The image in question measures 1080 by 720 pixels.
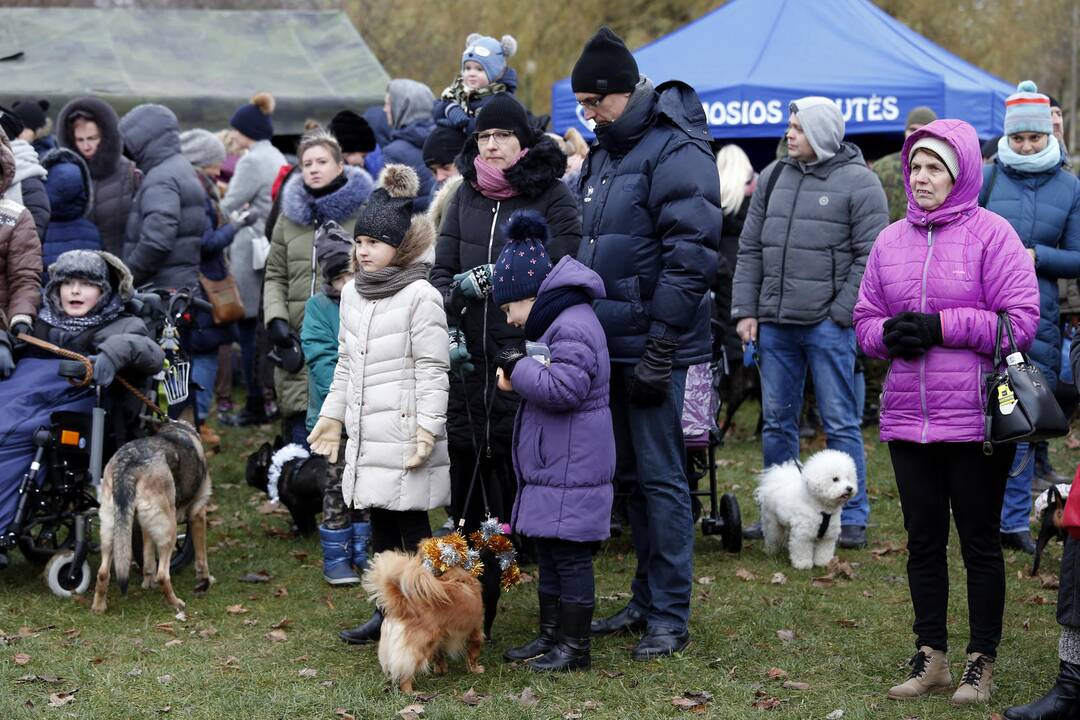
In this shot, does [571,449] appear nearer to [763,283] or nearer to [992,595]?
[992,595]

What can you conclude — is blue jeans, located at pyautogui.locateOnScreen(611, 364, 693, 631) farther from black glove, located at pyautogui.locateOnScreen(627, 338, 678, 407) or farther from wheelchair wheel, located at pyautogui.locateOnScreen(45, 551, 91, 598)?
wheelchair wheel, located at pyautogui.locateOnScreen(45, 551, 91, 598)

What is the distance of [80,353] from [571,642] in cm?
309

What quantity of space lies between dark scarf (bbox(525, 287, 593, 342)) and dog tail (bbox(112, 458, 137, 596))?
2.28m

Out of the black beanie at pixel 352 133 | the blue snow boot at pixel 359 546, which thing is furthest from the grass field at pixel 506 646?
the black beanie at pixel 352 133

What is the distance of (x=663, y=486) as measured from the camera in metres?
5.48

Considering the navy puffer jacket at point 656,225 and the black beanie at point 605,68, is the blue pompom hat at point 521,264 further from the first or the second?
the black beanie at point 605,68

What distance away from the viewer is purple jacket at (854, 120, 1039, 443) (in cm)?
462

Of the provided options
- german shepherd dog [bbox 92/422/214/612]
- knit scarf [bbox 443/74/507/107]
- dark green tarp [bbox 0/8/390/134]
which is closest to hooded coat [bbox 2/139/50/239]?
german shepherd dog [bbox 92/422/214/612]

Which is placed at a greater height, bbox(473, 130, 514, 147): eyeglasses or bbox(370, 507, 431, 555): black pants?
bbox(473, 130, 514, 147): eyeglasses

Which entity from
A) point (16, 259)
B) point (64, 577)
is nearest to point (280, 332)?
point (16, 259)

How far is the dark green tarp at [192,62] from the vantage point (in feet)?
46.6

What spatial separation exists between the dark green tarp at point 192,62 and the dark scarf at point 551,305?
1018 cm

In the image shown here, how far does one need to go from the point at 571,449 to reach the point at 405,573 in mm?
800

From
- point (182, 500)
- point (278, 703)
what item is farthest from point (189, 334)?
point (278, 703)
